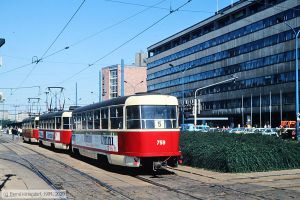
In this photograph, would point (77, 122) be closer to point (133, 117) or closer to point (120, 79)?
point (133, 117)

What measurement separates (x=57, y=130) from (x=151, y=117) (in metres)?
15.3

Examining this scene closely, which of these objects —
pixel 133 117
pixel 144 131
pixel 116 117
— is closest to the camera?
pixel 144 131

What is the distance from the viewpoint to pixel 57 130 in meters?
29.1

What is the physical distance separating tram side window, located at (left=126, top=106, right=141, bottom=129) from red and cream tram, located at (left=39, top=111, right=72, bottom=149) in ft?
39.5

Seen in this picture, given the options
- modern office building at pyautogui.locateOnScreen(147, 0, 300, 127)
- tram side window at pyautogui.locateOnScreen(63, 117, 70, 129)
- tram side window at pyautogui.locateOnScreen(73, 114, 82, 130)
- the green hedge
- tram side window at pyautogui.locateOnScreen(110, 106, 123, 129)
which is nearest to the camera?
the green hedge

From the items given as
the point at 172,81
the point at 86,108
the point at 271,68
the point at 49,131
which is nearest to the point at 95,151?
the point at 86,108

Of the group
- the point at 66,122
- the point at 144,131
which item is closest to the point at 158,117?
the point at 144,131

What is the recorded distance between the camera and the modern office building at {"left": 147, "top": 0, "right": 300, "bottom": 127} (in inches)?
2462

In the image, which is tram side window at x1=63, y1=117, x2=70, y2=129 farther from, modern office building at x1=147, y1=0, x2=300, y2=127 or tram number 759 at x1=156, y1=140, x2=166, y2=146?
modern office building at x1=147, y1=0, x2=300, y2=127

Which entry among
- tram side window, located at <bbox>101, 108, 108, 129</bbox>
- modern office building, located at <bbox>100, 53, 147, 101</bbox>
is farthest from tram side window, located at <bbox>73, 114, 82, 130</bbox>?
modern office building, located at <bbox>100, 53, 147, 101</bbox>

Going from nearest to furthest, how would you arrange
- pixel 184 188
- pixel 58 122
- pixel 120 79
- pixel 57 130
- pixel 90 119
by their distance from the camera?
1. pixel 184 188
2. pixel 90 119
3. pixel 58 122
4. pixel 57 130
5. pixel 120 79

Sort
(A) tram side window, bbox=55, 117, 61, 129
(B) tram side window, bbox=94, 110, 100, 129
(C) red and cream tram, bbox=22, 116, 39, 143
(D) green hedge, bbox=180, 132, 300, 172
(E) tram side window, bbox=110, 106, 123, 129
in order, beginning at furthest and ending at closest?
(C) red and cream tram, bbox=22, 116, 39, 143 → (A) tram side window, bbox=55, 117, 61, 129 → (B) tram side window, bbox=94, 110, 100, 129 → (E) tram side window, bbox=110, 106, 123, 129 → (D) green hedge, bbox=180, 132, 300, 172

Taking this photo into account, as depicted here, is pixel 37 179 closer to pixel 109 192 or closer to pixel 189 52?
pixel 109 192

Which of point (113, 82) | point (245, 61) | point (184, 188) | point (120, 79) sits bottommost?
point (184, 188)
